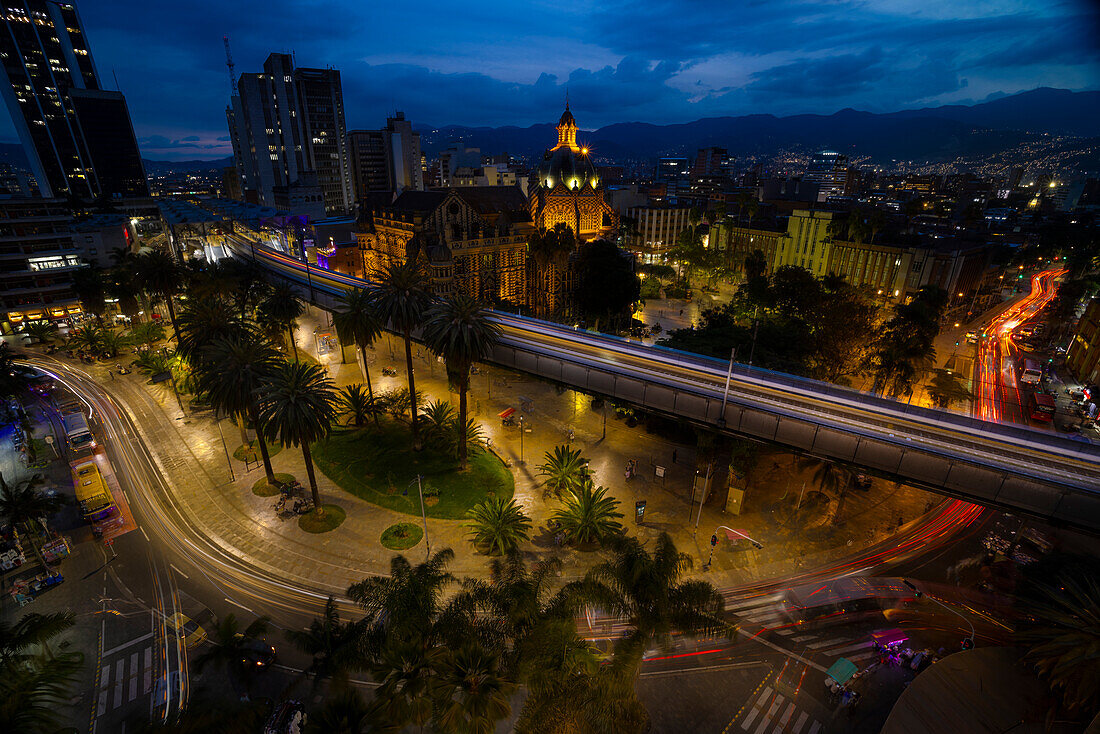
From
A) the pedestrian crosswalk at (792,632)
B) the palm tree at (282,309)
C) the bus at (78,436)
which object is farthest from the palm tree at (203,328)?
the pedestrian crosswalk at (792,632)

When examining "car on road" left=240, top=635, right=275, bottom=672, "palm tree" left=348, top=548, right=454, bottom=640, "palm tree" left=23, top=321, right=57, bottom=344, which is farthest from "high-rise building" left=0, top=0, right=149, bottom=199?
"palm tree" left=348, top=548, right=454, bottom=640

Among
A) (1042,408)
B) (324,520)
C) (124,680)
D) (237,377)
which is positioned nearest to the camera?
(124,680)

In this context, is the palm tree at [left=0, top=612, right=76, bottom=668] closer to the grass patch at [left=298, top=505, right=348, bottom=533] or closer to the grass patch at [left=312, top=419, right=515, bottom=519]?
the grass patch at [left=298, top=505, right=348, bottom=533]

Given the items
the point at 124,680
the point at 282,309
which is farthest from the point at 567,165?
the point at 124,680

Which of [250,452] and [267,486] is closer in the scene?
[267,486]

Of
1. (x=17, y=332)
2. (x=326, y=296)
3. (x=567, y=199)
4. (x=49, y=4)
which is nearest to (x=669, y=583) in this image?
(x=326, y=296)

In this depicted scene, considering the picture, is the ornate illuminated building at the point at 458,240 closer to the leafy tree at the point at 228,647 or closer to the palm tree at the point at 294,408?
the palm tree at the point at 294,408

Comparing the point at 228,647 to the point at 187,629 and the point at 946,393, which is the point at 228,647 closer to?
the point at 187,629
